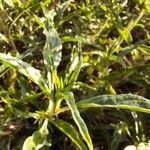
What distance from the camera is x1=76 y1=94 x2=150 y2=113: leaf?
3.84ft

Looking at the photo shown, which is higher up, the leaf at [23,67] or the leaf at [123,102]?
the leaf at [23,67]

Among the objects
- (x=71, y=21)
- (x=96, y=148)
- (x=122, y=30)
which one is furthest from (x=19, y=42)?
(x=96, y=148)

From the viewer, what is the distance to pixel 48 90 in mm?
1308

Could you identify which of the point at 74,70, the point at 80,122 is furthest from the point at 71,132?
the point at 74,70

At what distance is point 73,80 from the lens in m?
1.32

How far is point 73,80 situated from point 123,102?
202mm

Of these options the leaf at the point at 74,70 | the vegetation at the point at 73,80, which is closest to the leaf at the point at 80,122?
the vegetation at the point at 73,80

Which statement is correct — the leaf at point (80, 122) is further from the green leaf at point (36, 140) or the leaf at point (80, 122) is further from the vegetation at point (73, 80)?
the green leaf at point (36, 140)

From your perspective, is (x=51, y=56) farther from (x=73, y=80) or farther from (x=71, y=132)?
(x=71, y=132)

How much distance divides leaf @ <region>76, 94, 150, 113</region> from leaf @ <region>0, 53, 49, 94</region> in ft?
0.49

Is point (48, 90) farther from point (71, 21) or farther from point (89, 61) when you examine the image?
point (71, 21)

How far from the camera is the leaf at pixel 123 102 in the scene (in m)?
1.17

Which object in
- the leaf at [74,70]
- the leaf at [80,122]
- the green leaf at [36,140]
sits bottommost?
the green leaf at [36,140]

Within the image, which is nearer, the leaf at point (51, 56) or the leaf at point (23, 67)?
the leaf at point (23, 67)
